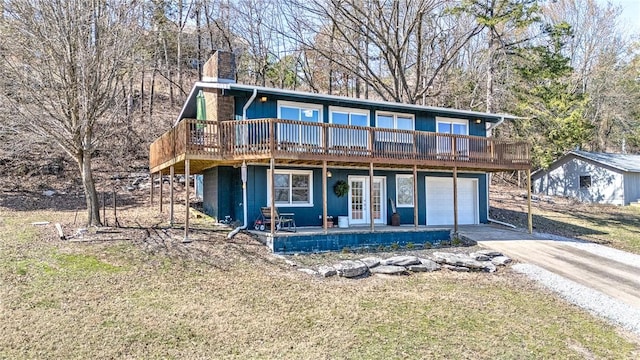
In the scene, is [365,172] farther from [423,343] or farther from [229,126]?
[423,343]

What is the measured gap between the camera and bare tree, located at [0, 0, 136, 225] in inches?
434

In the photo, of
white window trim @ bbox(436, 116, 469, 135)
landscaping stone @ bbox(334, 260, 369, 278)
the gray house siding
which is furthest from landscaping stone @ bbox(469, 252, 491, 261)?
the gray house siding

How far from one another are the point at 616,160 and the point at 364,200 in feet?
69.9

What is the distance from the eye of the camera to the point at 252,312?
7.29 m

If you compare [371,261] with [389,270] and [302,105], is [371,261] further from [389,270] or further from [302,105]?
[302,105]

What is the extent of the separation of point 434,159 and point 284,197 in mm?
5350

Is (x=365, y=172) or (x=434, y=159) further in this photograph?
(x=365, y=172)

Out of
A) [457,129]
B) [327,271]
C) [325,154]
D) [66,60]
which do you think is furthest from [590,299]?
[66,60]

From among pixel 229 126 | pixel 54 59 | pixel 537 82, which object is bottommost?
pixel 229 126

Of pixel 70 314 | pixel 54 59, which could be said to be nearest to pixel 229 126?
pixel 54 59

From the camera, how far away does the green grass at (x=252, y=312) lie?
6.08m

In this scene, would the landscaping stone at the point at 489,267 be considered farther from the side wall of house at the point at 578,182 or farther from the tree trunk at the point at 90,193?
the side wall of house at the point at 578,182

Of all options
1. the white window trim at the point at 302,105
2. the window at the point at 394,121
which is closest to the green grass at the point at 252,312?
the white window trim at the point at 302,105

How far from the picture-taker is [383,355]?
6.06 meters
